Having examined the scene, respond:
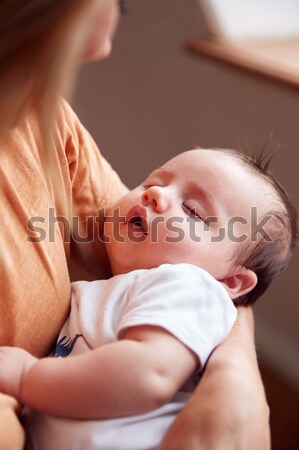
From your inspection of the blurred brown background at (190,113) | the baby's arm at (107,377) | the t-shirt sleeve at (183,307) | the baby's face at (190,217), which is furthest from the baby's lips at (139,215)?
the blurred brown background at (190,113)

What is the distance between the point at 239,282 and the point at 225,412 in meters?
0.32

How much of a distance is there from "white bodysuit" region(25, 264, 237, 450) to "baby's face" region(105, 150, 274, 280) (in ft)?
0.19

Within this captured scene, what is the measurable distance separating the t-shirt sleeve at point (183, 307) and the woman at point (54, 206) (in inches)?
1.5

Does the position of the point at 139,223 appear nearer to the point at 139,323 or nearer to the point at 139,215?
the point at 139,215

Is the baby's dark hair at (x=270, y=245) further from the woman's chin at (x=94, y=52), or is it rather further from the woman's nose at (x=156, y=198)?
the woman's chin at (x=94, y=52)

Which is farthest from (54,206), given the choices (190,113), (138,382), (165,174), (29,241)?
(190,113)

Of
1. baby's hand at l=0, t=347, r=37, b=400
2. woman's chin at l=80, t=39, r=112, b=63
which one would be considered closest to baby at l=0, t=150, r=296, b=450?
baby's hand at l=0, t=347, r=37, b=400

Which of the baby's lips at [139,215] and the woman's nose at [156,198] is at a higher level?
the woman's nose at [156,198]

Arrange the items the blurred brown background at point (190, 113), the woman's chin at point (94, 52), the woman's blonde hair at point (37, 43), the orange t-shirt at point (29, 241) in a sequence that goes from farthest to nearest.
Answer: the blurred brown background at point (190, 113) → the orange t-shirt at point (29, 241) → the woman's chin at point (94, 52) → the woman's blonde hair at point (37, 43)

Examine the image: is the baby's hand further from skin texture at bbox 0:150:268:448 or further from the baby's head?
the baby's head

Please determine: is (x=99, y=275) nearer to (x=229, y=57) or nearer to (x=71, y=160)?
(x=71, y=160)

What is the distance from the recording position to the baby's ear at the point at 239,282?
1067mm

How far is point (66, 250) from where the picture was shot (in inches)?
42.0

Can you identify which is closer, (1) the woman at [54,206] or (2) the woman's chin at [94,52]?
(1) the woman at [54,206]
